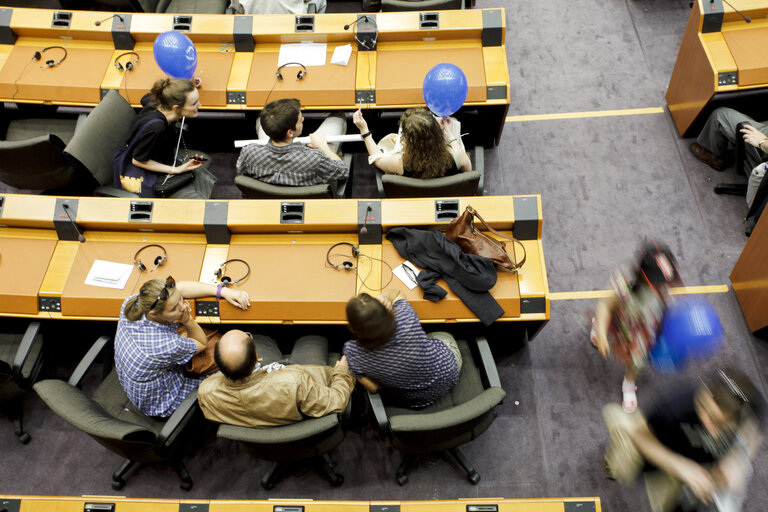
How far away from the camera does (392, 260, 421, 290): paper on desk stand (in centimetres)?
295

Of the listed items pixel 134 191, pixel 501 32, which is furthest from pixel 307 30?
pixel 134 191

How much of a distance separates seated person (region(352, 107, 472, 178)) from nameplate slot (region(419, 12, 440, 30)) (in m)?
0.76

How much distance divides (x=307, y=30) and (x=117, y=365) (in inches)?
98.9

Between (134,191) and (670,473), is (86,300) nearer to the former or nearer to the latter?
(134,191)

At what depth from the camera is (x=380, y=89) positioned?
146 inches

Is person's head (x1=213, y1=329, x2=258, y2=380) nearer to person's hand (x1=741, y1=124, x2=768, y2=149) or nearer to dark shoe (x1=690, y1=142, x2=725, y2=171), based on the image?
person's hand (x1=741, y1=124, x2=768, y2=149)

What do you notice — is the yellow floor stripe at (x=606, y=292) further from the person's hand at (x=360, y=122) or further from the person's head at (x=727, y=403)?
the person's hand at (x=360, y=122)

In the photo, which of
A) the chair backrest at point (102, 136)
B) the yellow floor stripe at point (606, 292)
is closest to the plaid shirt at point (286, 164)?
the chair backrest at point (102, 136)

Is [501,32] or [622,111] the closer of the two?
[501,32]

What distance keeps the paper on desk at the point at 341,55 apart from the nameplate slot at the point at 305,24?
0.24 metres

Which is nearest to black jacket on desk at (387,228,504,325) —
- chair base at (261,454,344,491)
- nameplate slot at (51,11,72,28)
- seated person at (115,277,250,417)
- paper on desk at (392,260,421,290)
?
paper on desk at (392,260,421,290)

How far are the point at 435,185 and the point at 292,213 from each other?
0.79m

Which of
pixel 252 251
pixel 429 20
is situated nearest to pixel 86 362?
pixel 252 251

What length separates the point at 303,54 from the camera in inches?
154
